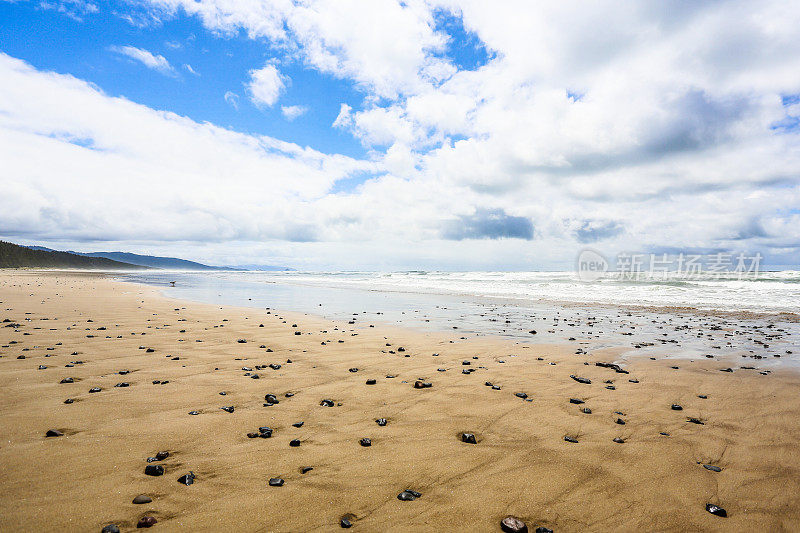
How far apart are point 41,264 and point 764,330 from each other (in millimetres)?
136566

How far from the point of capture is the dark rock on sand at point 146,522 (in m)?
3.22

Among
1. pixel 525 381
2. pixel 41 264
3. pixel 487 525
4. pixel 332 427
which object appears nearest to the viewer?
pixel 487 525

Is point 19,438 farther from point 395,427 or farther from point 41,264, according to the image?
point 41,264

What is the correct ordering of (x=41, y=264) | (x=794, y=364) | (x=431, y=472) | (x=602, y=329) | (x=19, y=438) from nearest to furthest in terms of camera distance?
(x=431, y=472)
(x=19, y=438)
(x=794, y=364)
(x=602, y=329)
(x=41, y=264)

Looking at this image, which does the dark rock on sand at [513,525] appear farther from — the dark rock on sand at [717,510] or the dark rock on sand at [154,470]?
the dark rock on sand at [154,470]

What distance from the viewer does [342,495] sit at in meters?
3.82

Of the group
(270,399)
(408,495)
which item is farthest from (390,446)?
(270,399)

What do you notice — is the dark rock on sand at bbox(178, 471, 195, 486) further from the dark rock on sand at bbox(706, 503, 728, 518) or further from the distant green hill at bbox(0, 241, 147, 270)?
the distant green hill at bbox(0, 241, 147, 270)

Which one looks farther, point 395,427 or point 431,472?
point 395,427

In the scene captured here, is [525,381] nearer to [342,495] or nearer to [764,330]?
[342,495]

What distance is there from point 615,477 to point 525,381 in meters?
3.62

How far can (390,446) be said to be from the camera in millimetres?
4926

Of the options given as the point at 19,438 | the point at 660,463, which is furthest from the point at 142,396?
the point at 660,463

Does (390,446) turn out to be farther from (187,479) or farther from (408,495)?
(187,479)
